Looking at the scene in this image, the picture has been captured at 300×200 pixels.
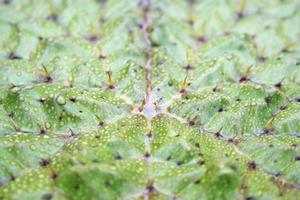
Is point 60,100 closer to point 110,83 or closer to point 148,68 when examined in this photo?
point 110,83

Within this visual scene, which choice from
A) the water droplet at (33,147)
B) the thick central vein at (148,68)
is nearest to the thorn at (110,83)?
the thick central vein at (148,68)

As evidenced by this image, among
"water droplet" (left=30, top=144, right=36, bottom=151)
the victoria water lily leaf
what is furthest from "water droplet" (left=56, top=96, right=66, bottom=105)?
"water droplet" (left=30, top=144, right=36, bottom=151)

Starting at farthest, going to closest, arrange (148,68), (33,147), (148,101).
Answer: (148,68) < (148,101) < (33,147)

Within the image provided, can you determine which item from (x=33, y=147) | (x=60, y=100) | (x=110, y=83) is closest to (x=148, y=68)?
(x=110, y=83)

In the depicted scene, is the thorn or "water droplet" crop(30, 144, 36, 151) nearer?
"water droplet" crop(30, 144, 36, 151)

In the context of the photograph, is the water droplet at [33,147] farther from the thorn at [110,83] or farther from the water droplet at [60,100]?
the thorn at [110,83]

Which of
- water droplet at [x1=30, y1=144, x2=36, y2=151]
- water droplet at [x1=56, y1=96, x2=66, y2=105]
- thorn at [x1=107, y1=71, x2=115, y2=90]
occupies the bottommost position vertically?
water droplet at [x1=30, y1=144, x2=36, y2=151]

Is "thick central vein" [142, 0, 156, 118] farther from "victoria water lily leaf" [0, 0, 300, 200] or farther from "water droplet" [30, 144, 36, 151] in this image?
"water droplet" [30, 144, 36, 151]

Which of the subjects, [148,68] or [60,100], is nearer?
[60,100]
